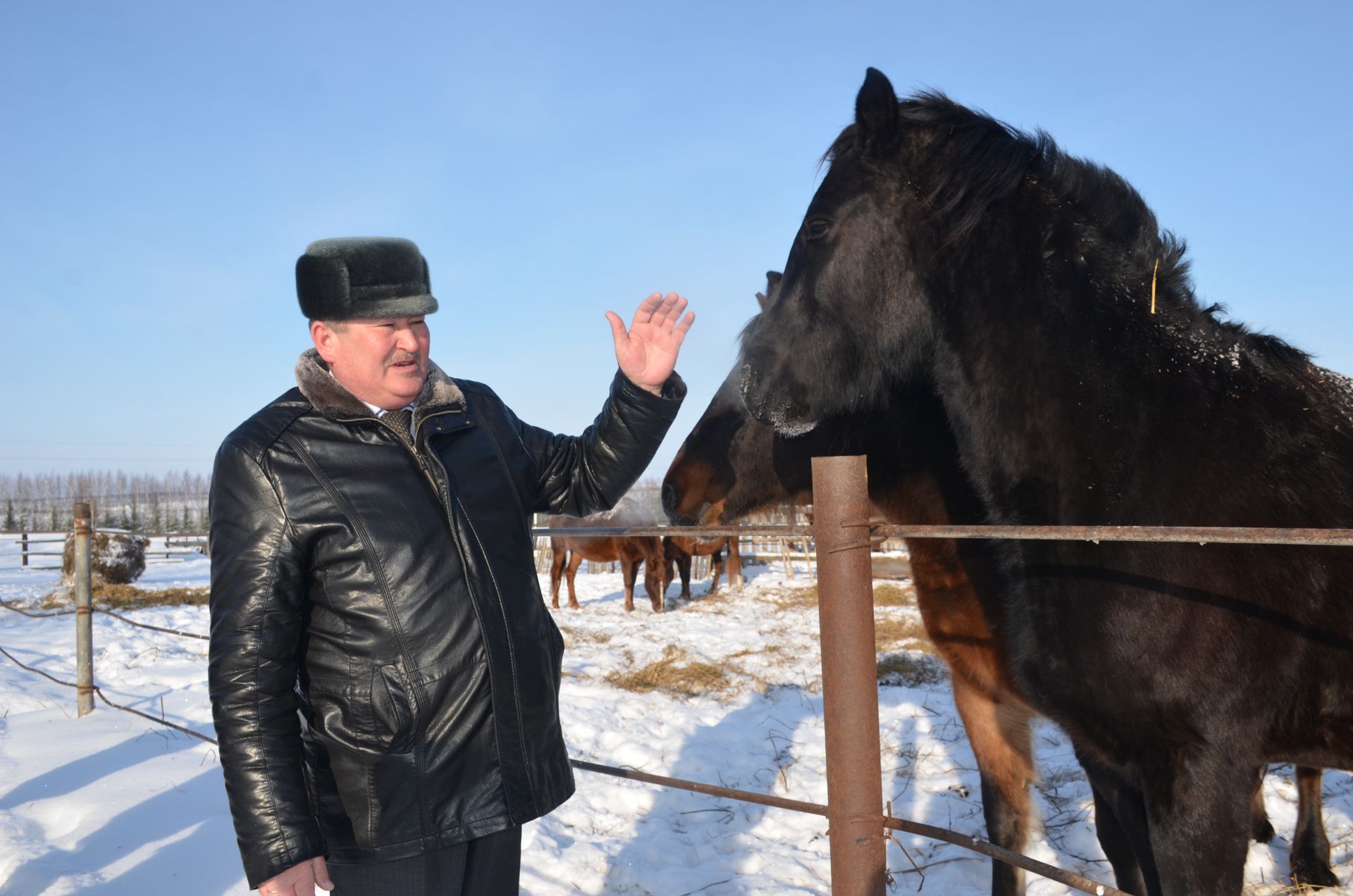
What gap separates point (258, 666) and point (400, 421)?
0.52 m

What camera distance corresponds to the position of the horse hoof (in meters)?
3.37

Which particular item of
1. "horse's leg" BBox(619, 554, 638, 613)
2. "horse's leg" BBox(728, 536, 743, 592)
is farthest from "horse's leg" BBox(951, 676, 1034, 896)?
"horse's leg" BBox(728, 536, 743, 592)

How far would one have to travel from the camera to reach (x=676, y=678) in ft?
24.9

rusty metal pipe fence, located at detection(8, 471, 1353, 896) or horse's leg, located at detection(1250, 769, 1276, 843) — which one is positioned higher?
rusty metal pipe fence, located at detection(8, 471, 1353, 896)

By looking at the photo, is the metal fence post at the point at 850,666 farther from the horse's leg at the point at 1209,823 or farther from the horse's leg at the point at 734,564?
the horse's leg at the point at 734,564

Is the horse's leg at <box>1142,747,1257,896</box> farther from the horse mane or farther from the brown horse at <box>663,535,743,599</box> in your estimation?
the brown horse at <box>663,535,743,599</box>

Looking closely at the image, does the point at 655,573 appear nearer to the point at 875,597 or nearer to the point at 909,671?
the point at 875,597

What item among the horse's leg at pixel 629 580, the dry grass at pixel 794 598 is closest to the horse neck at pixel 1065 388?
the dry grass at pixel 794 598

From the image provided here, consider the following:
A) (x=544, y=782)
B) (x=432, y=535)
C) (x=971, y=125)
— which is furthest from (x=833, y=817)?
(x=971, y=125)

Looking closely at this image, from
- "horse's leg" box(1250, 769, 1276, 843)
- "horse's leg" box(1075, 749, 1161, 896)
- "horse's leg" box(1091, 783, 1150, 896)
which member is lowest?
"horse's leg" box(1250, 769, 1276, 843)

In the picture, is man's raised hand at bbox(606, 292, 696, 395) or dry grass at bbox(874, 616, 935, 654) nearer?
man's raised hand at bbox(606, 292, 696, 395)

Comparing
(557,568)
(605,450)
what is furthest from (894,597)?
(605,450)

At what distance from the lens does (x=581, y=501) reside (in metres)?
2.02

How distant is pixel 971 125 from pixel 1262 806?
11.1ft
